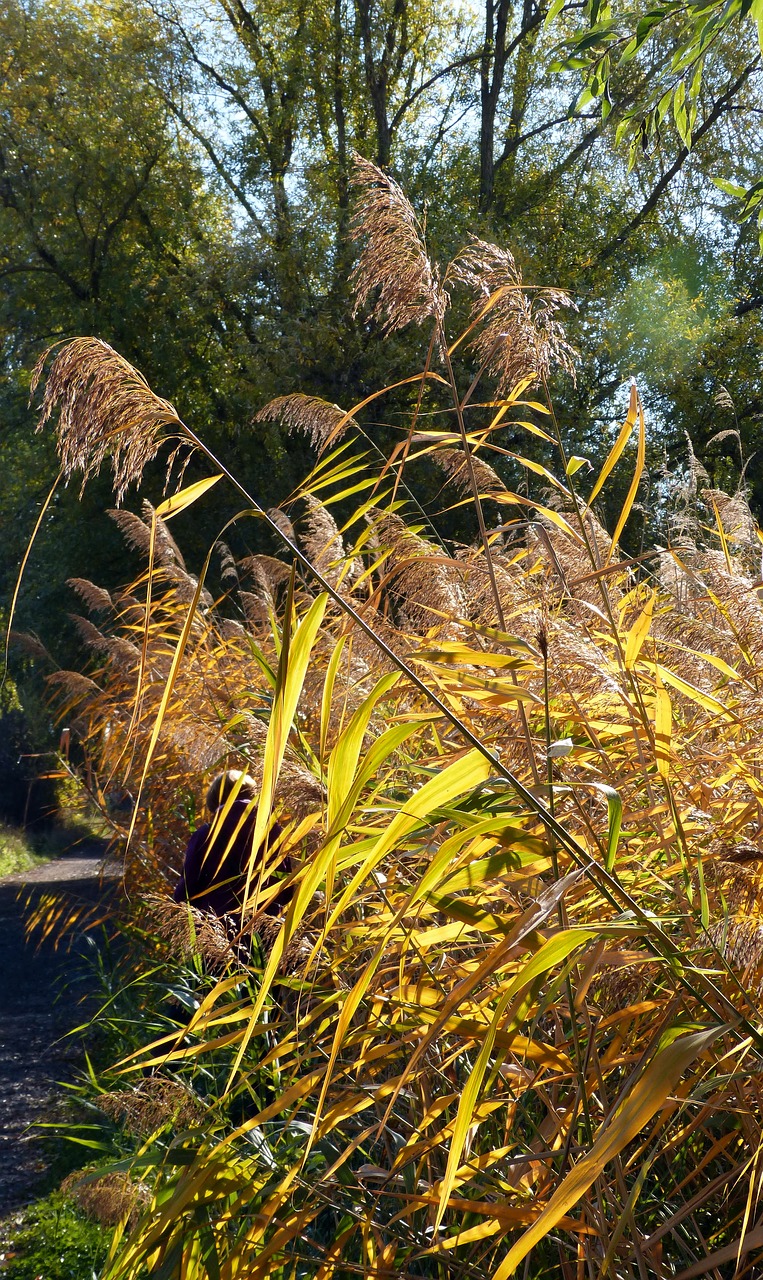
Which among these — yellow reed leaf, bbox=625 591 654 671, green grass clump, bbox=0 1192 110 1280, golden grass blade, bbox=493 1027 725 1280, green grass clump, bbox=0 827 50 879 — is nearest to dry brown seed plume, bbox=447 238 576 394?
yellow reed leaf, bbox=625 591 654 671

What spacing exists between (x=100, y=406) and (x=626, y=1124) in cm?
105

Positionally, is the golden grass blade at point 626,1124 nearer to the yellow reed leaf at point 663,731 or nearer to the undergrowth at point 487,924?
the undergrowth at point 487,924

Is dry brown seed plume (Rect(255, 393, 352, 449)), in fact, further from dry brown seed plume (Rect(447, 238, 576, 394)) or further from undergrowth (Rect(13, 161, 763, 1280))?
dry brown seed plume (Rect(447, 238, 576, 394))

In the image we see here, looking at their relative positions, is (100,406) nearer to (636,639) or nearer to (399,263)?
(399,263)

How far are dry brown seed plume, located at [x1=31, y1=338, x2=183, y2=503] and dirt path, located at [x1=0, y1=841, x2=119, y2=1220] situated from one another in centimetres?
299

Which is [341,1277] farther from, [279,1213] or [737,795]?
[737,795]

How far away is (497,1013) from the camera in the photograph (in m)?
1.02

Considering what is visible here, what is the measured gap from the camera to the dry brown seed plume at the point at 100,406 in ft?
4.45

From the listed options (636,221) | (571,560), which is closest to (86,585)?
(571,560)

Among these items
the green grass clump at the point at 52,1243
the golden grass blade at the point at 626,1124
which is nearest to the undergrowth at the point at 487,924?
the golden grass blade at the point at 626,1124

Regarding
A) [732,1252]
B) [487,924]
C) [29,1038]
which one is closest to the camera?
[732,1252]

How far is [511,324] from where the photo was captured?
189cm

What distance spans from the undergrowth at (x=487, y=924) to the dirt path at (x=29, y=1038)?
223cm

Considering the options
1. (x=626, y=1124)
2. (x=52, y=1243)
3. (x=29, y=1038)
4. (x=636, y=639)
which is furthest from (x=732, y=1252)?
(x=29, y=1038)
